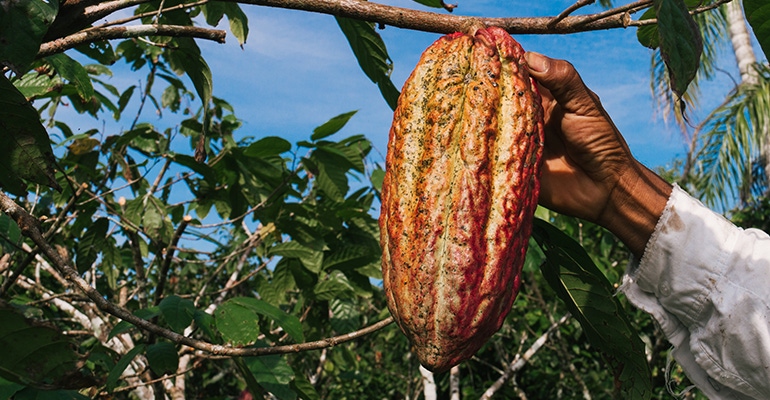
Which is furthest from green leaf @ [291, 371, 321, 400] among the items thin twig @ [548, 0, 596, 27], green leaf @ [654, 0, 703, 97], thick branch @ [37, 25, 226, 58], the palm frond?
the palm frond

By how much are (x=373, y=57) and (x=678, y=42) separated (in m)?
0.78

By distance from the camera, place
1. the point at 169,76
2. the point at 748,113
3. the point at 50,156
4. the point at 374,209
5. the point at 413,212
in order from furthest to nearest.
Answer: the point at 748,113 → the point at 374,209 → the point at 169,76 → the point at 50,156 → the point at 413,212

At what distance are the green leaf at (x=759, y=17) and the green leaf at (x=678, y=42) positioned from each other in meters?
0.34

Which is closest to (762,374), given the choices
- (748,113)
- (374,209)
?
(374,209)

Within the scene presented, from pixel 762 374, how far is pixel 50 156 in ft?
4.85

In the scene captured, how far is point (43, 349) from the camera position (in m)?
0.91

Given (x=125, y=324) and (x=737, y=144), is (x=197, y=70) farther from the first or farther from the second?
(x=737, y=144)

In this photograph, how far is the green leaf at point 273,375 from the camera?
1.95m

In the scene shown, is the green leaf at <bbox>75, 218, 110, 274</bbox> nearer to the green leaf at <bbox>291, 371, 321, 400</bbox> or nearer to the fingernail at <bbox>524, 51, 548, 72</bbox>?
the green leaf at <bbox>291, 371, 321, 400</bbox>

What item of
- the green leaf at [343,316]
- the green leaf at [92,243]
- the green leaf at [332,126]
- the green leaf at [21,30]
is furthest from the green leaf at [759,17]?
the green leaf at [92,243]

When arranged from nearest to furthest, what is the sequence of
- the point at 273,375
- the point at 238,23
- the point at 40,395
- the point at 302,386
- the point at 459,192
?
the point at 459,192 < the point at 40,395 < the point at 273,375 < the point at 238,23 < the point at 302,386

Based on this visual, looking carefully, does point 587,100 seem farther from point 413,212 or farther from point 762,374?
point 762,374

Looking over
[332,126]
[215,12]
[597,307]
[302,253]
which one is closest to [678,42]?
[597,307]

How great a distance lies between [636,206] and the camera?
155 cm
